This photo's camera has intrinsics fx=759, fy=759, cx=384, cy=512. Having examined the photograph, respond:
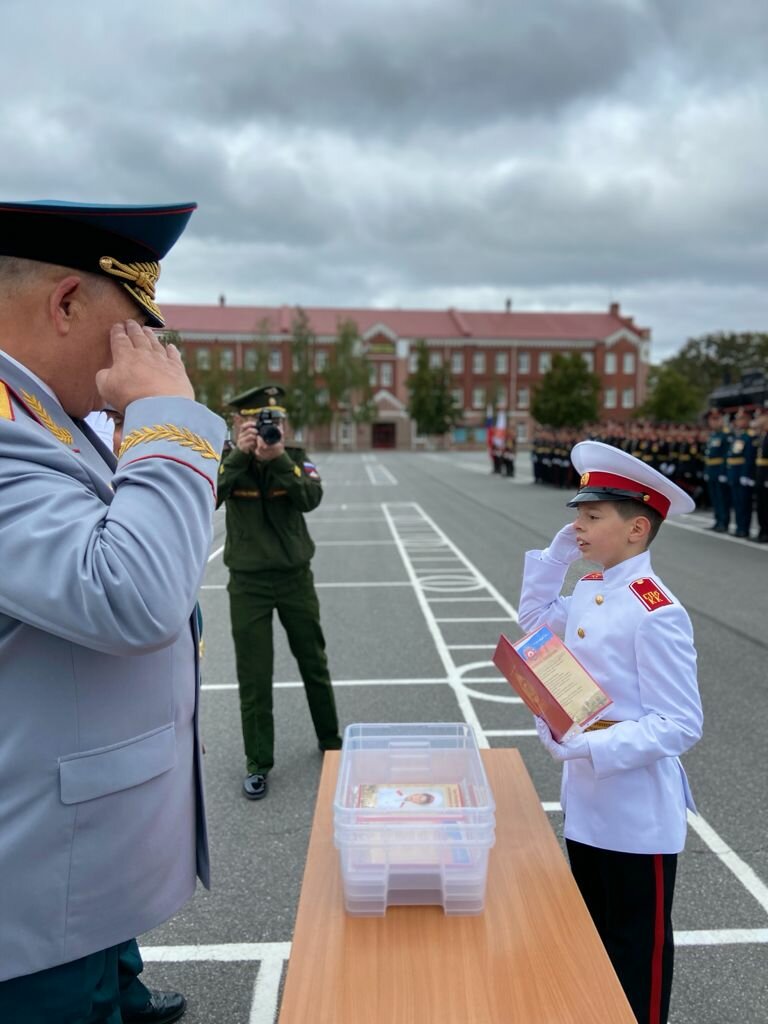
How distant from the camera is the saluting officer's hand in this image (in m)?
1.34

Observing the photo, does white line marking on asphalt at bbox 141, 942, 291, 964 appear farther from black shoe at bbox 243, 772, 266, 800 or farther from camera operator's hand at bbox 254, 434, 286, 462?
camera operator's hand at bbox 254, 434, 286, 462

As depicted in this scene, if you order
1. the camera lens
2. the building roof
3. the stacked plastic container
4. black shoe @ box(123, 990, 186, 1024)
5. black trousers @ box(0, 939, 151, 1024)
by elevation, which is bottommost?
black shoe @ box(123, 990, 186, 1024)

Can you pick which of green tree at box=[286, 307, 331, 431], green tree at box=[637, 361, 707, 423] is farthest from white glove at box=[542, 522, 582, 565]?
green tree at box=[286, 307, 331, 431]

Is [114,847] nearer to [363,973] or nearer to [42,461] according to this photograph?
[363,973]

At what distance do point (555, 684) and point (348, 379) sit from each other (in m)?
68.9

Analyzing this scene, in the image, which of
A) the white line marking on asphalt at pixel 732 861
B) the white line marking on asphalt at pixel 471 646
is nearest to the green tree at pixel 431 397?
the white line marking on asphalt at pixel 471 646

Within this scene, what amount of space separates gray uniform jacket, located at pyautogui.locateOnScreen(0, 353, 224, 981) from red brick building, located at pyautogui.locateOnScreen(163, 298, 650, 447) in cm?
7288

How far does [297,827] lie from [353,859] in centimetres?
221

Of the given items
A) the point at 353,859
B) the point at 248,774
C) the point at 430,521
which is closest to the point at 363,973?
the point at 353,859

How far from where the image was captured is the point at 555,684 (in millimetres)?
1812

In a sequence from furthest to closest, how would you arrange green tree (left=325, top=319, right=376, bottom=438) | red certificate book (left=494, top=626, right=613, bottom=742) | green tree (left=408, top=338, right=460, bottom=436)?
green tree (left=408, top=338, right=460, bottom=436)
green tree (left=325, top=319, right=376, bottom=438)
red certificate book (left=494, top=626, right=613, bottom=742)

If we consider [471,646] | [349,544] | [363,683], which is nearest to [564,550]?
[363,683]

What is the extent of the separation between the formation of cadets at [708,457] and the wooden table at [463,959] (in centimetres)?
703

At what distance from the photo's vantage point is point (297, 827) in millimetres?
3641
